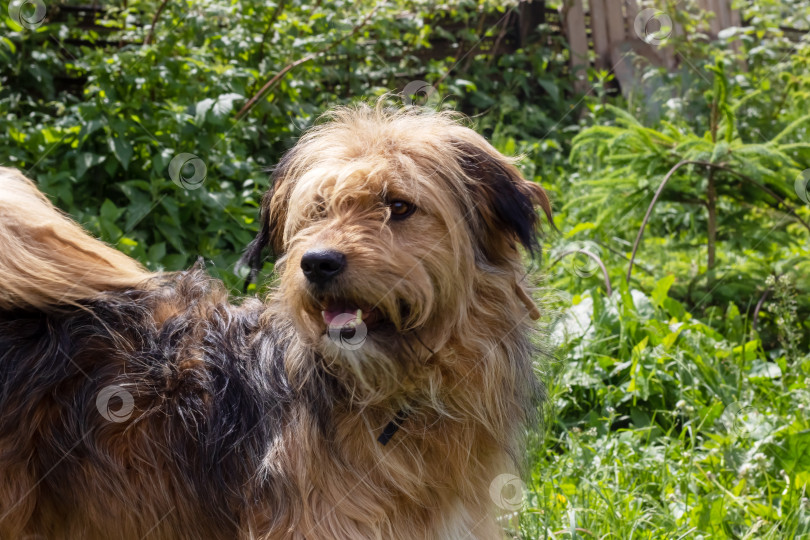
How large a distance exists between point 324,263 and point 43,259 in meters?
0.97

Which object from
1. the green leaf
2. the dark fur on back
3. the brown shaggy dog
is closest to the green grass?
the brown shaggy dog

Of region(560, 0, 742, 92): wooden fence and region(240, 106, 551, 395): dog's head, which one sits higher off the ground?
region(240, 106, 551, 395): dog's head

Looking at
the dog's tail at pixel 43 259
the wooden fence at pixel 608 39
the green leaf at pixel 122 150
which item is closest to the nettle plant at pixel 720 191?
the green leaf at pixel 122 150

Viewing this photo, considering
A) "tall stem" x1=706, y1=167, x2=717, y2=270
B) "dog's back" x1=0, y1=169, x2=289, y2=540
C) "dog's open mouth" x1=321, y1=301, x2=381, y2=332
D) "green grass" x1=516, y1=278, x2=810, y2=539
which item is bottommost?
"green grass" x1=516, y1=278, x2=810, y2=539

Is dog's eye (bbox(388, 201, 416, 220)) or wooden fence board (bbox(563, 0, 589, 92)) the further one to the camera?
wooden fence board (bbox(563, 0, 589, 92))

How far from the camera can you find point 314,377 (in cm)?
252

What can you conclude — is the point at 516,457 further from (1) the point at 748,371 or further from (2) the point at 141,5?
(2) the point at 141,5

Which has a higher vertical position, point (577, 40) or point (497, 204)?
point (497, 204)

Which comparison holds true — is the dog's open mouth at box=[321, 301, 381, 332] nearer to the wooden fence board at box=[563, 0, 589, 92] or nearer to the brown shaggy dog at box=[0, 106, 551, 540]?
the brown shaggy dog at box=[0, 106, 551, 540]

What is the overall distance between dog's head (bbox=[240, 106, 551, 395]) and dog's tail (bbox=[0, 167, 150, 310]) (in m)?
0.61

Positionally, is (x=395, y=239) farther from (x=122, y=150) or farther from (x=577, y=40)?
(x=577, y=40)

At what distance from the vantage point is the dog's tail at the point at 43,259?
2531 mm

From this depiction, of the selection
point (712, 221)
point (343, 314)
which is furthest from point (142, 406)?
point (712, 221)

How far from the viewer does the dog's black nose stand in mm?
2238
